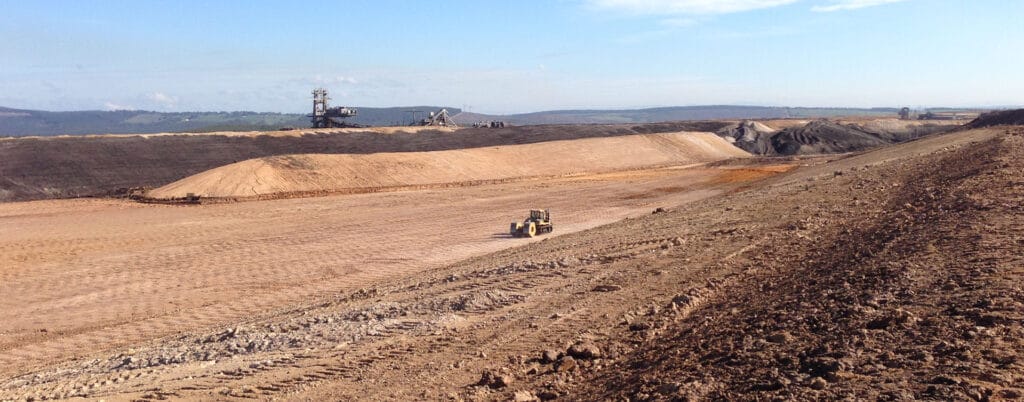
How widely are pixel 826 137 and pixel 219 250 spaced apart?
48.8 m

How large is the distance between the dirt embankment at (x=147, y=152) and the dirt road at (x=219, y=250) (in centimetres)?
416

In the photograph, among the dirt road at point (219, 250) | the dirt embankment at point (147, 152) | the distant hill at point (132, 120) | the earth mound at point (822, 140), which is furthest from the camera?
the distant hill at point (132, 120)

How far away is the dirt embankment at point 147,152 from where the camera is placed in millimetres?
34750

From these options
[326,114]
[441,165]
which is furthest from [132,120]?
[441,165]

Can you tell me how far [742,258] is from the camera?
466 inches

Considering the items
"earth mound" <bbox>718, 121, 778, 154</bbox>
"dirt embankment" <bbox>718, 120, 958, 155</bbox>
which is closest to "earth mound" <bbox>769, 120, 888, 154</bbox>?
"dirt embankment" <bbox>718, 120, 958, 155</bbox>

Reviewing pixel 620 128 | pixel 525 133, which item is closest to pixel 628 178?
pixel 525 133

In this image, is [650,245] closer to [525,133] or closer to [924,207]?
[924,207]

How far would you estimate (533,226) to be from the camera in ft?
70.1

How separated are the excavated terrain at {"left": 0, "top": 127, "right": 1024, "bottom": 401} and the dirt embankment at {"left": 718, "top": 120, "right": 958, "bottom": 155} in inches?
1731

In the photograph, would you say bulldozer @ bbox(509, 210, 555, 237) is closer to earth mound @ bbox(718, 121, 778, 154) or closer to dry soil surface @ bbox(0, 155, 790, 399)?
dry soil surface @ bbox(0, 155, 790, 399)

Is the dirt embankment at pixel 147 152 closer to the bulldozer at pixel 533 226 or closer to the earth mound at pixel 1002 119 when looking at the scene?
the bulldozer at pixel 533 226

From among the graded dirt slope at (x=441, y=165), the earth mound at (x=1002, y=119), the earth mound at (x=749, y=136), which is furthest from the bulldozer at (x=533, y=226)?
the earth mound at (x=749, y=136)

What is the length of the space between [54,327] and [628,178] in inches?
1152
